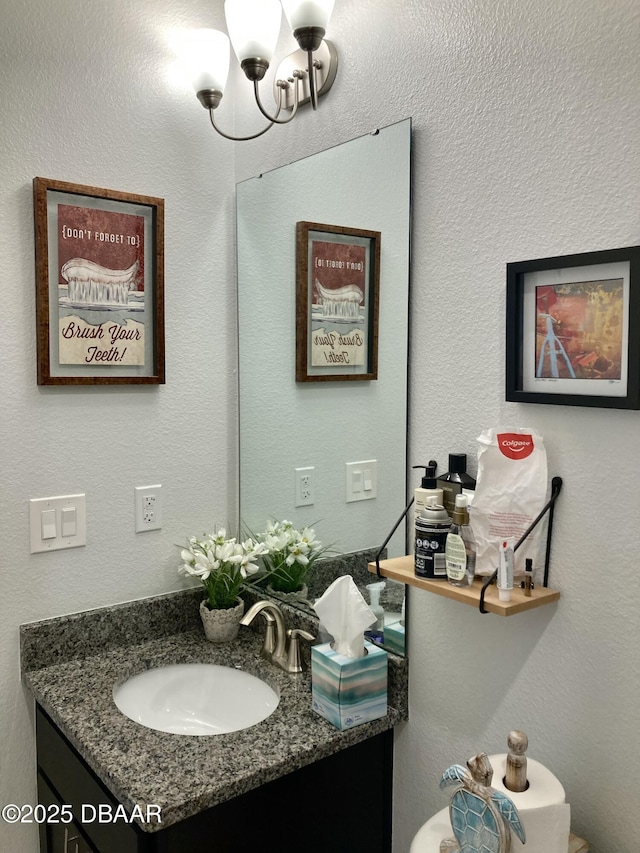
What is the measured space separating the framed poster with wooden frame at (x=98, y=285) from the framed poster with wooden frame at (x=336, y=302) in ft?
1.14

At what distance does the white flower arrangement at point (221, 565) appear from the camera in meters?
1.70

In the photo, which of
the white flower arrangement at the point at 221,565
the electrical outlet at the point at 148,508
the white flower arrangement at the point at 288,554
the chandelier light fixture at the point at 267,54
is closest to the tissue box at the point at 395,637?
the white flower arrangement at the point at 288,554

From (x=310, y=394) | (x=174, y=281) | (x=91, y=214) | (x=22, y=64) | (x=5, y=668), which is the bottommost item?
(x=5, y=668)

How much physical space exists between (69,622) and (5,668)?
16 cm

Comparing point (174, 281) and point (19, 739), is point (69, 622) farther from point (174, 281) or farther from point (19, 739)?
point (174, 281)

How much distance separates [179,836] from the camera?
1.16 meters

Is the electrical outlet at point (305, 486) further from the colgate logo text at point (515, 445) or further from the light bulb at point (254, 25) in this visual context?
the light bulb at point (254, 25)

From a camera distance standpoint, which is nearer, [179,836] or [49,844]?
[179,836]

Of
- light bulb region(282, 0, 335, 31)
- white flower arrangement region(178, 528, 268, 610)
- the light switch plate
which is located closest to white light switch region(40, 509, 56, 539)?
the light switch plate

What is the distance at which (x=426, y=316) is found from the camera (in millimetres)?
1343

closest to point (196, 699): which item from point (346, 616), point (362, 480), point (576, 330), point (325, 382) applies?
point (346, 616)

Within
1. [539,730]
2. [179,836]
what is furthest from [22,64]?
[539,730]

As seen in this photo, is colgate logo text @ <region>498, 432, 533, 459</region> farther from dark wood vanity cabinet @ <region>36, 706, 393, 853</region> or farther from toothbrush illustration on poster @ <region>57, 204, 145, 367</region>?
toothbrush illustration on poster @ <region>57, 204, 145, 367</region>

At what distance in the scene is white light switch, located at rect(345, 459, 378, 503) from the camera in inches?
58.6
